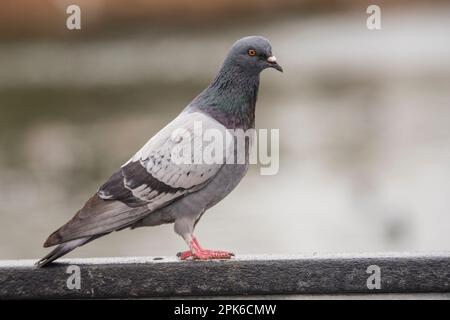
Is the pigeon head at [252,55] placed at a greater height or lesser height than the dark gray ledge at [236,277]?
greater

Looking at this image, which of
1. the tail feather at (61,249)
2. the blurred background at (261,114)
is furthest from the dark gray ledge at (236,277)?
the blurred background at (261,114)

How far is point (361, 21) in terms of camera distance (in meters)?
35.2

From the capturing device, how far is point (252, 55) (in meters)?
5.68

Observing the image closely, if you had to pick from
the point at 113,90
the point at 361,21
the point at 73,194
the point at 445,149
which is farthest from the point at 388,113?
the point at 361,21

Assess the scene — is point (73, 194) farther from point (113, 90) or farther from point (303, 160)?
point (113, 90)

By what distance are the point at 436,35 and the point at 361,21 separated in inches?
152

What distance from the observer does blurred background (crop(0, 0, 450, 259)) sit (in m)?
12.8

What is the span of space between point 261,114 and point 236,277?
45.5 feet

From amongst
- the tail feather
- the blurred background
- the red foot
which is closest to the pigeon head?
the red foot

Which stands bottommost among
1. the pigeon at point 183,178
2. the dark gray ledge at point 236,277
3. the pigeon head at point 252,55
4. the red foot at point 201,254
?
the dark gray ledge at point 236,277

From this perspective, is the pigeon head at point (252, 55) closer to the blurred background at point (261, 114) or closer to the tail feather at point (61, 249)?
the tail feather at point (61, 249)

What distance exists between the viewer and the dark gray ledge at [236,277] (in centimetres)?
526

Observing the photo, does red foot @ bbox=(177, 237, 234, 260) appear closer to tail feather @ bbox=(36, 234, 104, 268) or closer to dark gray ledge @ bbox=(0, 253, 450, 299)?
dark gray ledge @ bbox=(0, 253, 450, 299)

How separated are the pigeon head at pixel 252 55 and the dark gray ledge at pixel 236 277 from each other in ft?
3.62
